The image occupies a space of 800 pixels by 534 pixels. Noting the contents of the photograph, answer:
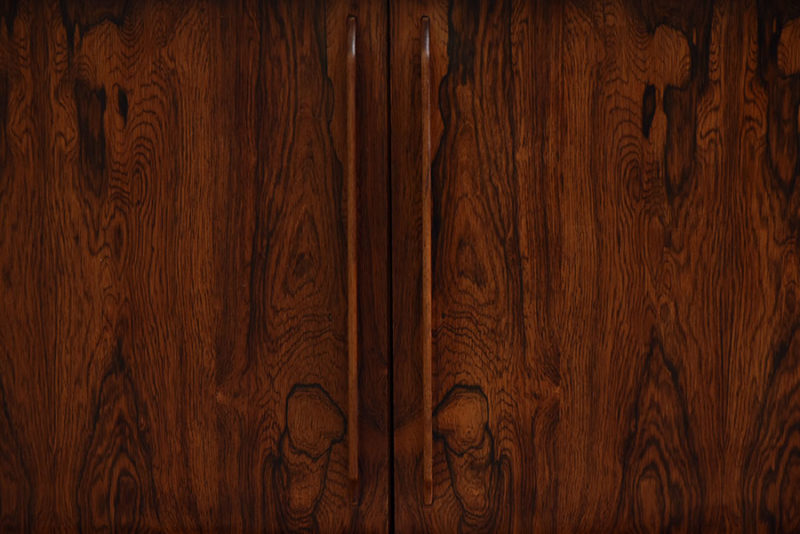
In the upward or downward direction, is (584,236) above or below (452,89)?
below

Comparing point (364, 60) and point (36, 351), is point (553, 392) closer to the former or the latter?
point (364, 60)

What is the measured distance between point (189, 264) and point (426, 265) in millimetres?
296

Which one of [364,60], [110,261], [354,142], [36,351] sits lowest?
[36,351]

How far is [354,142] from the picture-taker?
695 millimetres

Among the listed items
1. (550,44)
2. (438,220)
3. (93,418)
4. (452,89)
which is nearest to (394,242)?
(438,220)

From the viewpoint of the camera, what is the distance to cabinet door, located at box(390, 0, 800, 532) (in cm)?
72

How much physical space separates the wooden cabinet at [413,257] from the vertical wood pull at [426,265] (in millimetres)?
22

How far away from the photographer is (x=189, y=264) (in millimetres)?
729

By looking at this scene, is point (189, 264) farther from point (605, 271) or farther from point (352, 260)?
point (605, 271)

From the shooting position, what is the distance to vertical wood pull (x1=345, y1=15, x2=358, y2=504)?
2.28 ft

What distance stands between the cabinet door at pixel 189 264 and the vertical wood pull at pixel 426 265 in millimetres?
57

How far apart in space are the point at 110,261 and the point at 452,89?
48 centimetres

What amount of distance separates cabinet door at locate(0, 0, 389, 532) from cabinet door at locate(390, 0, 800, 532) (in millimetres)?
77

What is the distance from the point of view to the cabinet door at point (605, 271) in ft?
2.36
